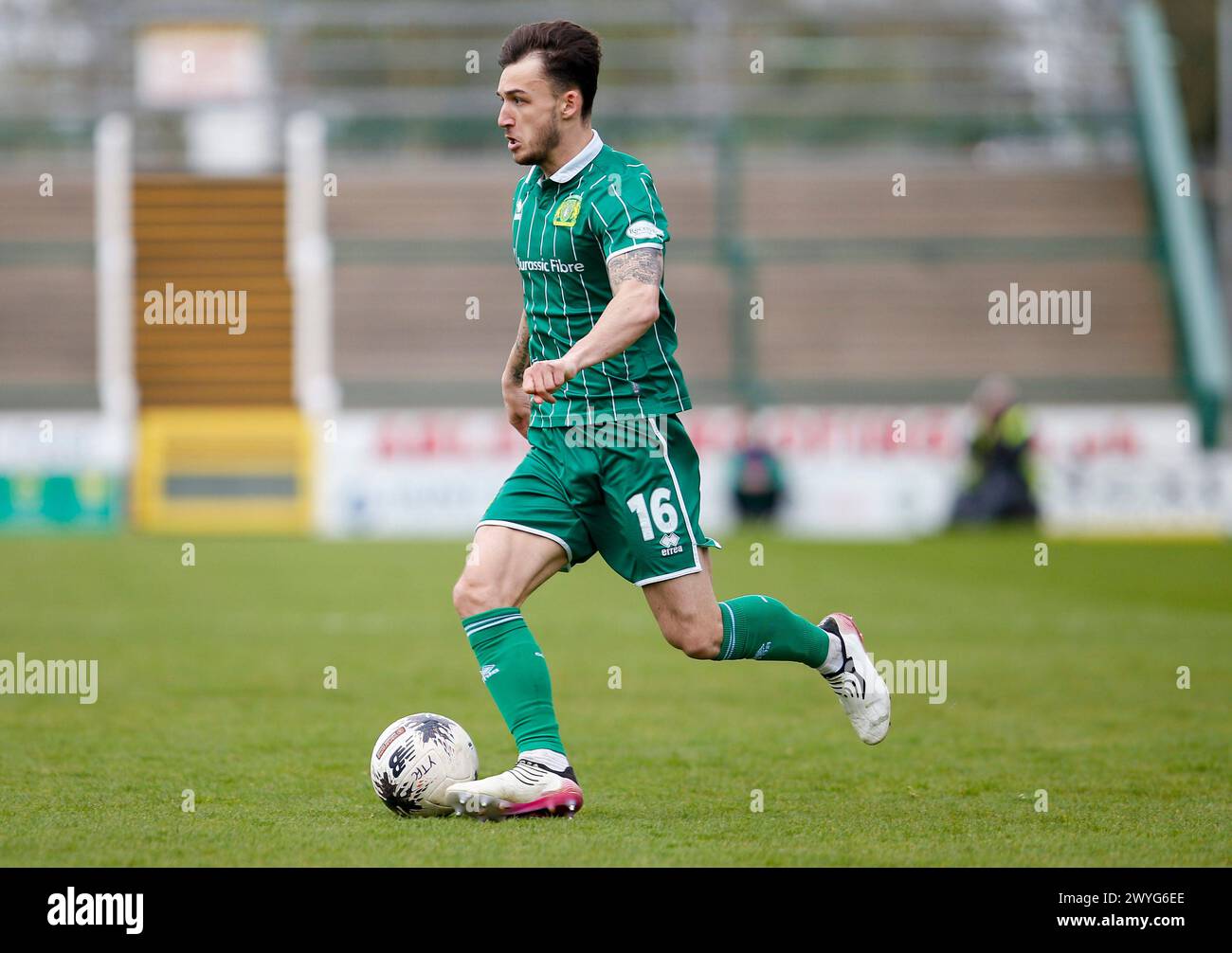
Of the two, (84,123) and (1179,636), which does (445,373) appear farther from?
(1179,636)

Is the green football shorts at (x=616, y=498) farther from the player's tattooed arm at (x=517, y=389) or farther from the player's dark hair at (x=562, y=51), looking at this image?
the player's dark hair at (x=562, y=51)

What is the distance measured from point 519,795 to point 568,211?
5.87ft

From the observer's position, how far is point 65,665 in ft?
31.0

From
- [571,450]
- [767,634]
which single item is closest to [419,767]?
[571,450]

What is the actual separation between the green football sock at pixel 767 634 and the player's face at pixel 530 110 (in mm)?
1563

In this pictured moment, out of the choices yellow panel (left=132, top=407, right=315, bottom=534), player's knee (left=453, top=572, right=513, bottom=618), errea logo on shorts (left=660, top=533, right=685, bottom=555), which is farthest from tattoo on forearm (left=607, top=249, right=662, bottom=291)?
yellow panel (left=132, top=407, right=315, bottom=534)

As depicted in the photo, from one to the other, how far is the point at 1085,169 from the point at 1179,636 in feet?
66.4

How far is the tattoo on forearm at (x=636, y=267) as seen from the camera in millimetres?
5387

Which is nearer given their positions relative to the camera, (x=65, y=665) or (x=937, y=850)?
(x=937, y=850)

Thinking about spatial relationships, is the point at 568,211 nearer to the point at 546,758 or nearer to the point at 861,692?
the point at 546,758

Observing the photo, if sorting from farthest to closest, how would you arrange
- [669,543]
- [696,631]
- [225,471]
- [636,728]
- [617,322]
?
[225,471]
[636,728]
[696,631]
[669,543]
[617,322]

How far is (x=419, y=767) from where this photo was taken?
5512mm

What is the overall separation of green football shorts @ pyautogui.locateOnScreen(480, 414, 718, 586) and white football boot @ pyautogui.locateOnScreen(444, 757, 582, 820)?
69 cm
